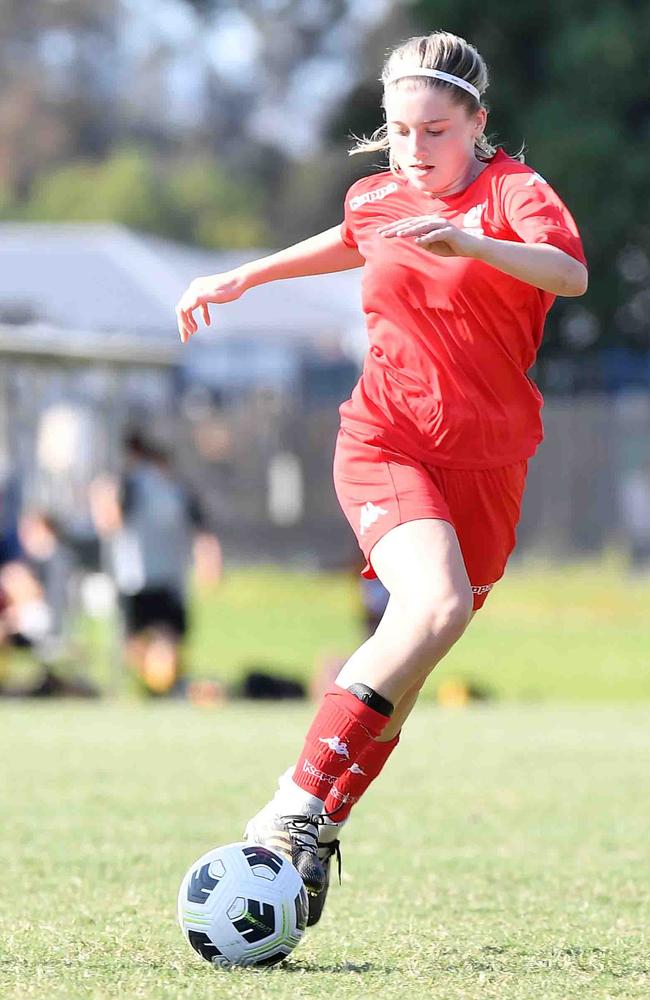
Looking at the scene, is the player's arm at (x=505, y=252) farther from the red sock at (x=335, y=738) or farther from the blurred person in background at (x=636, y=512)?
the blurred person in background at (x=636, y=512)

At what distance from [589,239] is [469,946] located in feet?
87.2

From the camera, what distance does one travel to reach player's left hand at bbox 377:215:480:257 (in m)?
4.47

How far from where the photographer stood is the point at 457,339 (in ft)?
16.4

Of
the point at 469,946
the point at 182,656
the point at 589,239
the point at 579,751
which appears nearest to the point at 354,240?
the point at 469,946

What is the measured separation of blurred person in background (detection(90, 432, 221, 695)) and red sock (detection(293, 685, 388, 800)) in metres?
9.06

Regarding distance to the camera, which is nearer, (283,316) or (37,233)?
(283,316)

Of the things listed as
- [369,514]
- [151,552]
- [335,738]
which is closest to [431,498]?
[369,514]

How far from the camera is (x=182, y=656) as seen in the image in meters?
14.4

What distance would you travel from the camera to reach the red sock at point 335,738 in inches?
191

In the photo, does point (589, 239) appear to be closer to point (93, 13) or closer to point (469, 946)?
point (469, 946)

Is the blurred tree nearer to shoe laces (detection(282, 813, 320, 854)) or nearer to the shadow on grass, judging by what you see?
shoe laces (detection(282, 813, 320, 854))

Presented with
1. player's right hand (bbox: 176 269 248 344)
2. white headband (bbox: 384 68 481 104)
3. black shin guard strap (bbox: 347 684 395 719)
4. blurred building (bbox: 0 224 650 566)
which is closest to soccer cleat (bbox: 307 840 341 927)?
black shin guard strap (bbox: 347 684 395 719)

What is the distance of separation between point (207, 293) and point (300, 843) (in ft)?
4.96

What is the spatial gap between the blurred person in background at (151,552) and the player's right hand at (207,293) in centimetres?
852
